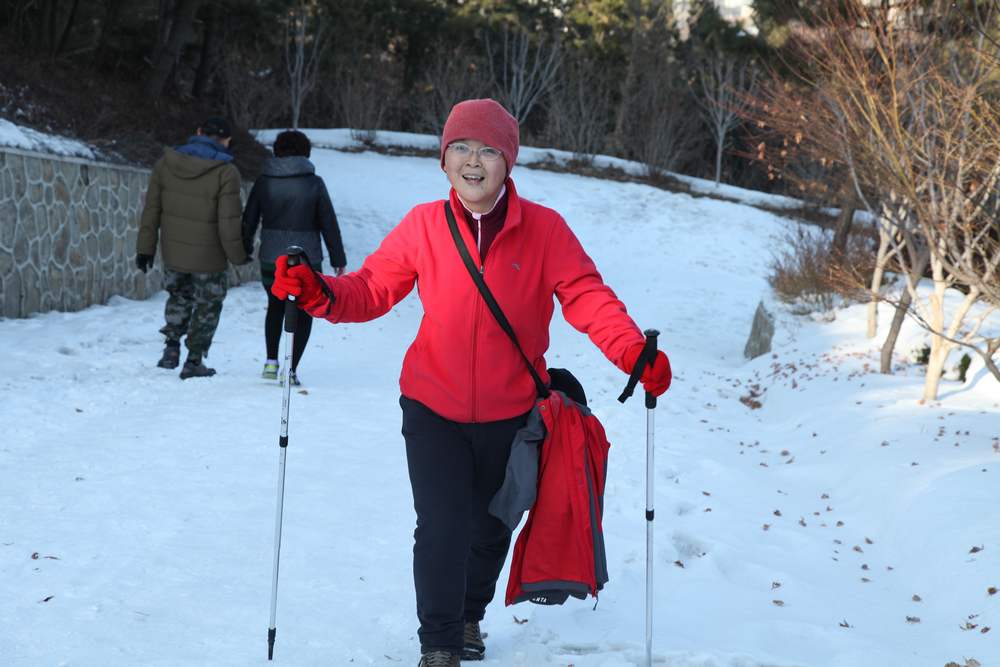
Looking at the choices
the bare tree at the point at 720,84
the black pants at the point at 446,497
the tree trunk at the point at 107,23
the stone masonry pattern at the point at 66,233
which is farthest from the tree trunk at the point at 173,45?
the bare tree at the point at 720,84

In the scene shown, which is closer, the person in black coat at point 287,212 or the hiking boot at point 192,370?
the person in black coat at point 287,212

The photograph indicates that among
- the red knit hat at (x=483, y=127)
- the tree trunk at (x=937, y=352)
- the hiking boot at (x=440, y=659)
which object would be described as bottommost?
the hiking boot at (x=440, y=659)

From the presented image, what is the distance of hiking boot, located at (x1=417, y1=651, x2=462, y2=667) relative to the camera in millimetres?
3072

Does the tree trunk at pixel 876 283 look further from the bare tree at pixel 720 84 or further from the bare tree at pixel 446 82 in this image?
the bare tree at pixel 446 82

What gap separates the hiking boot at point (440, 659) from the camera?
3.07 m

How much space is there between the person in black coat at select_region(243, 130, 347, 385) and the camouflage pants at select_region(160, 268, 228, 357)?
0.39 meters

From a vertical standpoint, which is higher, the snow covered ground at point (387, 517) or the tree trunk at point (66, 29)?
the tree trunk at point (66, 29)

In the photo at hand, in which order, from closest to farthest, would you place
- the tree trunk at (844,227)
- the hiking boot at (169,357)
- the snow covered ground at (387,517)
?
the snow covered ground at (387,517)
the hiking boot at (169,357)
the tree trunk at (844,227)

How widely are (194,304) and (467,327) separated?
5184 mm

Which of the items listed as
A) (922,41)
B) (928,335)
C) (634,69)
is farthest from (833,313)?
(634,69)

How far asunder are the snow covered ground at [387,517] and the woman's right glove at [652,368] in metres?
1.04

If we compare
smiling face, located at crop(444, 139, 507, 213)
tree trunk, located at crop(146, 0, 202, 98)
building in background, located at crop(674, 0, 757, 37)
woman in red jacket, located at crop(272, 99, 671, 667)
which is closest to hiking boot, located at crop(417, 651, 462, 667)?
woman in red jacket, located at crop(272, 99, 671, 667)

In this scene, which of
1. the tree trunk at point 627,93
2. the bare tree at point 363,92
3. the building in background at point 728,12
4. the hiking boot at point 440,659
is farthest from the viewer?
the building in background at point 728,12

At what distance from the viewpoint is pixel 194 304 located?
25.8 feet
